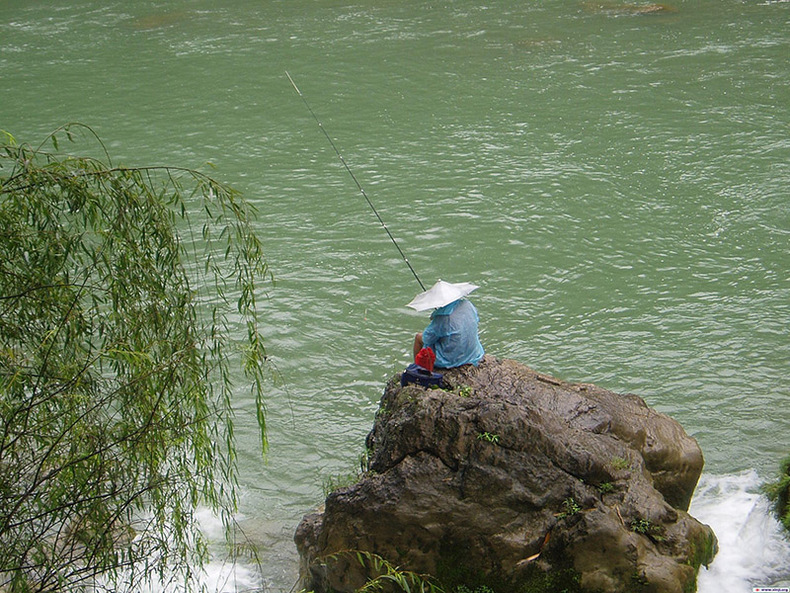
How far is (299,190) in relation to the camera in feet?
39.8

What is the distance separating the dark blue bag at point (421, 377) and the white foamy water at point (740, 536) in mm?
2031

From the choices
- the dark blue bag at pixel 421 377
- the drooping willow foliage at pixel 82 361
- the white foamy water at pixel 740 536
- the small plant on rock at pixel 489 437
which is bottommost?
the white foamy water at pixel 740 536

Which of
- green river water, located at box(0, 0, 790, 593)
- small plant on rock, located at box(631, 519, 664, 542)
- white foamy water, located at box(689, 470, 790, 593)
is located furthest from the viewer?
green river water, located at box(0, 0, 790, 593)

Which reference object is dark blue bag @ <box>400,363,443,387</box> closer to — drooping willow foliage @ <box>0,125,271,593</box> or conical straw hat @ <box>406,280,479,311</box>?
conical straw hat @ <box>406,280,479,311</box>

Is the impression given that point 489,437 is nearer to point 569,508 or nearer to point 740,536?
point 569,508

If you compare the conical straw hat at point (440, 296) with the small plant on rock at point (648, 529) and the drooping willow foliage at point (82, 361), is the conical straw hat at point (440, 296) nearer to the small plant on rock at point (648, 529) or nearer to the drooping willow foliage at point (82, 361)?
the small plant on rock at point (648, 529)

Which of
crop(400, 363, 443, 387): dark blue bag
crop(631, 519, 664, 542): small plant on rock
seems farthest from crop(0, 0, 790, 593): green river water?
crop(400, 363, 443, 387): dark blue bag

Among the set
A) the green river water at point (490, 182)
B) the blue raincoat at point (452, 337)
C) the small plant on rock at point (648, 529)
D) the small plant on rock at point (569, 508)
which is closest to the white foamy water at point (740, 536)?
the green river water at point (490, 182)

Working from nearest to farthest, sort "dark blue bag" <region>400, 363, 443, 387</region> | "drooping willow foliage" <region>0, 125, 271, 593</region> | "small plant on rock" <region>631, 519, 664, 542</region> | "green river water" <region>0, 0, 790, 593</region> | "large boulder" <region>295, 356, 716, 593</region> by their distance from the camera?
"drooping willow foliage" <region>0, 125, 271, 593</region> → "large boulder" <region>295, 356, 716, 593</region> → "small plant on rock" <region>631, 519, 664, 542</region> → "dark blue bag" <region>400, 363, 443, 387</region> → "green river water" <region>0, 0, 790, 593</region>

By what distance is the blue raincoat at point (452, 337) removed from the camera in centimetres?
622

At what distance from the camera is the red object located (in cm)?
621

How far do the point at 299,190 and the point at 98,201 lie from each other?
8.11 metres

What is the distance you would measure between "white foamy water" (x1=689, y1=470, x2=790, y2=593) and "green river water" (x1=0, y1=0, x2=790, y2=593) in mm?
20

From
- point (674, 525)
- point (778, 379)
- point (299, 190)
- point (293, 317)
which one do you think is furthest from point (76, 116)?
point (674, 525)
